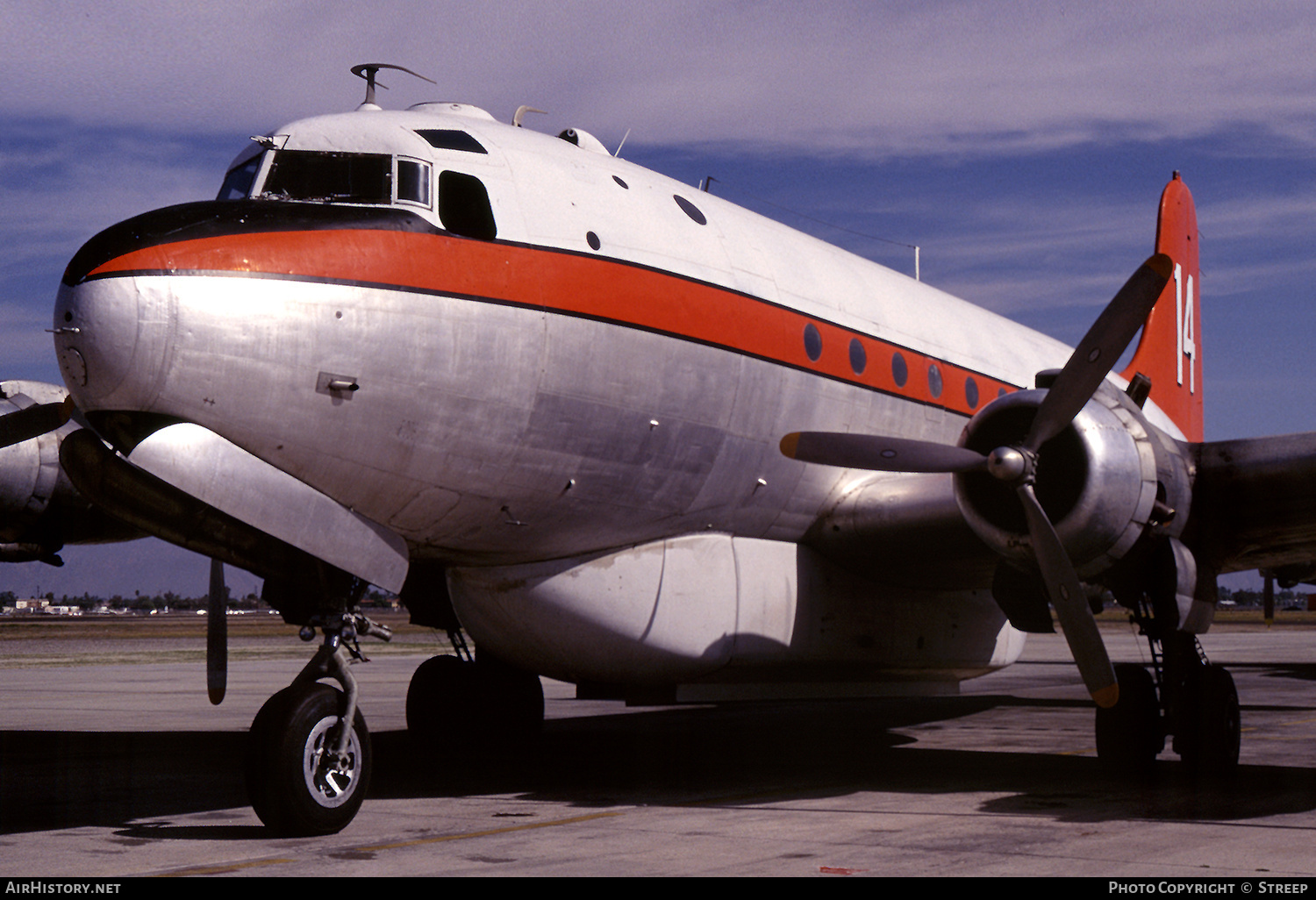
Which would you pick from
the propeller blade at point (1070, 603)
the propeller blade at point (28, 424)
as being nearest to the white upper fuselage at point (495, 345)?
the propeller blade at point (1070, 603)

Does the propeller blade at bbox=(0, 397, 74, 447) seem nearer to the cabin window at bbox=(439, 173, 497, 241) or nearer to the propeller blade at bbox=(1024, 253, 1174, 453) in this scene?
the cabin window at bbox=(439, 173, 497, 241)

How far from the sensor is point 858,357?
11664 millimetres

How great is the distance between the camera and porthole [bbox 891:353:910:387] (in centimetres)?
1222

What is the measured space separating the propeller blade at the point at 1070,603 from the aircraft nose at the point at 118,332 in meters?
5.62

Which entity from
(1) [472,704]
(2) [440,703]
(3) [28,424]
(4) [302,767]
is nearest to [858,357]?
(1) [472,704]

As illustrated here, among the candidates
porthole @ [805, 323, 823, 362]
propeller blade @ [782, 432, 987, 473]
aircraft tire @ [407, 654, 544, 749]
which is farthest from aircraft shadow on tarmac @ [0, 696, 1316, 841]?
porthole @ [805, 323, 823, 362]

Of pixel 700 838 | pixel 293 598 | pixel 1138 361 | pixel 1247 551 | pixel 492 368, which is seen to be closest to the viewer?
pixel 700 838

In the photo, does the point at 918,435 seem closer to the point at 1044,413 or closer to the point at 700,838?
the point at 1044,413

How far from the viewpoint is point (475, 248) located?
27.5 ft

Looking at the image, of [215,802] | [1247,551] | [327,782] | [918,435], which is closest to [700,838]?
[327,782]

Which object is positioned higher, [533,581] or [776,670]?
[533,581]

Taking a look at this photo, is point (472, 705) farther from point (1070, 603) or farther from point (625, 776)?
point (1070, 603)

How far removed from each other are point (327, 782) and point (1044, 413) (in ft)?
17.7

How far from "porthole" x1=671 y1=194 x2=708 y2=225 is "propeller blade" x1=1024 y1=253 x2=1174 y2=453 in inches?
120
